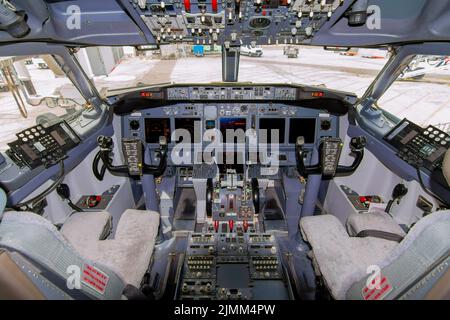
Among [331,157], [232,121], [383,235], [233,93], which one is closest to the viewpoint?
[383,235]

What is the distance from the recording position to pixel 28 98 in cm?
335

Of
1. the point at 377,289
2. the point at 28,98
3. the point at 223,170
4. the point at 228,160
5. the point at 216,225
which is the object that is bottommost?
the point at 216,225

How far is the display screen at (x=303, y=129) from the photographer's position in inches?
123

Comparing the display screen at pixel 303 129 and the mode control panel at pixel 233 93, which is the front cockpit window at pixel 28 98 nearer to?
the mode control panel at pixel 233 93

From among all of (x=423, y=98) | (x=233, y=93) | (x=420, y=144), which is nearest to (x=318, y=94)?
(x=233, y=93)

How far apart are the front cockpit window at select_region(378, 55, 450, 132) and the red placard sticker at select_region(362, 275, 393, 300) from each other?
316 cm

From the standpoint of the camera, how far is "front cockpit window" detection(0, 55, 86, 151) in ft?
8.28

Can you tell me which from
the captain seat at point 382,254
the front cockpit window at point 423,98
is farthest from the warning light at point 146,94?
the front cockpit window at point 423,98

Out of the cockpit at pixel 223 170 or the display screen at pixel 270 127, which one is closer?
the cockpit at pixel 223 170

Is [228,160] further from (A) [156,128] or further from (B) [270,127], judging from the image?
(A) [156,128]

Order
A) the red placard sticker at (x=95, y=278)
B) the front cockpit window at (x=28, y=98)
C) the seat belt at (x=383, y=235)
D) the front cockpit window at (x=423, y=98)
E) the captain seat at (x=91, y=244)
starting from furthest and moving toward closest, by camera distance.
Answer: the front cockpit window at (x=423, y=98), the front cockpit window at (x=28, y=98), the seat belt at (x=383, y=235), the red placard sticker at (x=95, y=278), the captain seat at (x=91, y=244)

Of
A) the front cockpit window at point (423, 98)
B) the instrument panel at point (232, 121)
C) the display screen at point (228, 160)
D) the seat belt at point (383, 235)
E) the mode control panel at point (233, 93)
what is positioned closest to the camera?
the seat belt at point (383, 235)

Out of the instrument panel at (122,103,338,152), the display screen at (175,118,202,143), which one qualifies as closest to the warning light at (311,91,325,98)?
the instrument panel at (122,103,338,152)

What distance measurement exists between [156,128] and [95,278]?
2445 millimetres
